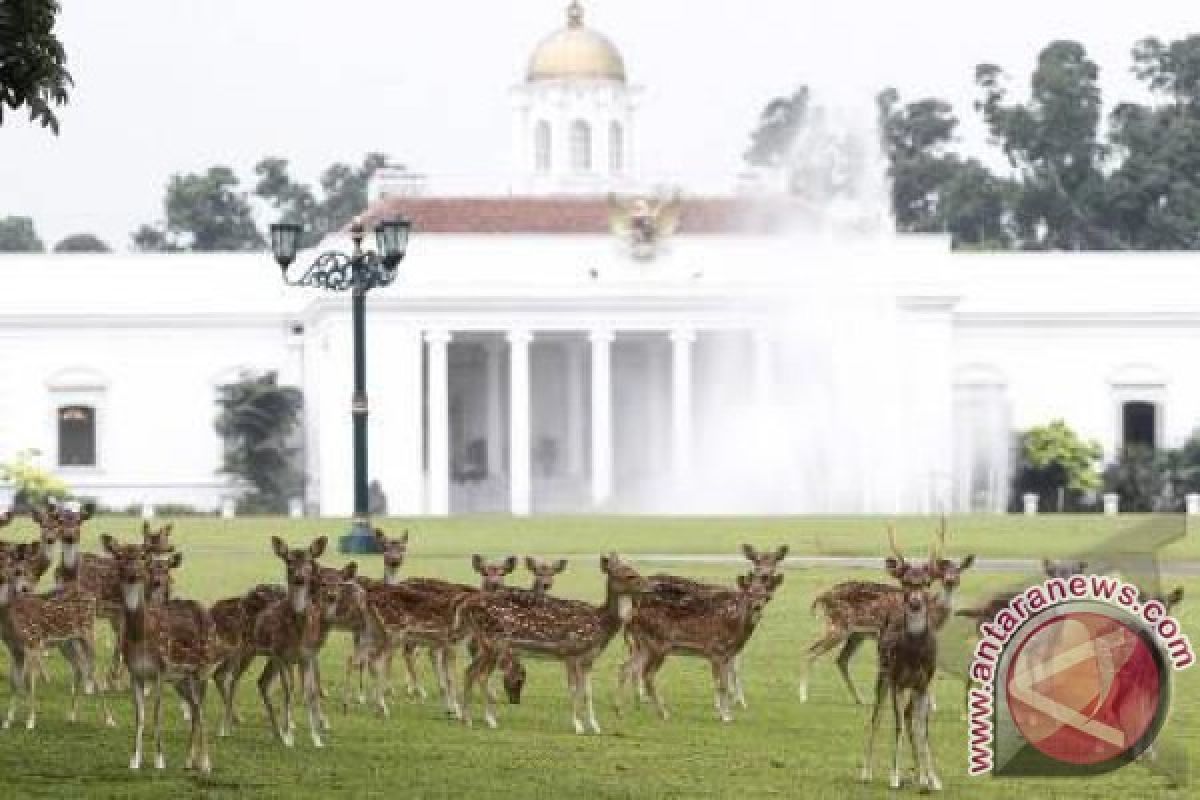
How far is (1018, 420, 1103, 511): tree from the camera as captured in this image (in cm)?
8756

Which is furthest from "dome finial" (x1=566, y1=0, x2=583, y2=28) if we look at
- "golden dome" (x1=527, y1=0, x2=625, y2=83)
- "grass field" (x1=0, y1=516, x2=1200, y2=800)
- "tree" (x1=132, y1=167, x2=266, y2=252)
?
"grass field" (x1=0, y1=516, x2=1200, y2=800)

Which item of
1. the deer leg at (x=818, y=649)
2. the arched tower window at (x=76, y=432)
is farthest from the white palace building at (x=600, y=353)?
the deer leg at (x=818, y=649)

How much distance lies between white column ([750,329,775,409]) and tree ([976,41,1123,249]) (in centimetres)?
3643

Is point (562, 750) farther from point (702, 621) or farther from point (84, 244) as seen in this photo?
point (84, 244)

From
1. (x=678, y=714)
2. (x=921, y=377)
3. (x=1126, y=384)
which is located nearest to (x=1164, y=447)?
(x=1126, y=384)

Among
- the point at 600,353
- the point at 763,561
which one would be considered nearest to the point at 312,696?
the point at 763,561

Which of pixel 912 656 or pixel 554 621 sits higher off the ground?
pixel 554 621

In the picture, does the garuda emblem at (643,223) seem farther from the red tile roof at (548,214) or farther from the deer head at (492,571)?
the deer head at (492,571)

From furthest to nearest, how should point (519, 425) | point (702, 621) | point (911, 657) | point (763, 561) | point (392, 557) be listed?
point (519, 425) < point (392, 557) < point (763, 561) < point (702, 621) < point (911, 657)

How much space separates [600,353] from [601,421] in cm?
219

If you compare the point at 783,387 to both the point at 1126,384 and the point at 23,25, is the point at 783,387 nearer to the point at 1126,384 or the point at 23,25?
the point at 1126,384

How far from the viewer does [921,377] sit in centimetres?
8881

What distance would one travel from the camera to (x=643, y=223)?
88.8 m

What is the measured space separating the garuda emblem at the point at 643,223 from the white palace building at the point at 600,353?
0.32 meters
